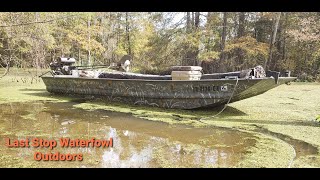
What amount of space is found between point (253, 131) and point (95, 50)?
21.3 metres

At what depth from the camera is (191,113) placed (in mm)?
6914

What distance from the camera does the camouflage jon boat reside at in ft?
21.0

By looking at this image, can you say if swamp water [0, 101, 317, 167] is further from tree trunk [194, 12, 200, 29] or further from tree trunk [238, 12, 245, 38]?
tree trunk [238, 12, 245, 38]

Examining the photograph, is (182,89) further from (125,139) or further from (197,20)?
(197,20)

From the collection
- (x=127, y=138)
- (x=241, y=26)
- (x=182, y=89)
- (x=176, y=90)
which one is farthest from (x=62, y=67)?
(x=241, y=26)

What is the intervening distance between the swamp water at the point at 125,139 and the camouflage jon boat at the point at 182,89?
1.11 m

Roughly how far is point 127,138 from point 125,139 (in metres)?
0.07

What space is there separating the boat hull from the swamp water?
3.62ft

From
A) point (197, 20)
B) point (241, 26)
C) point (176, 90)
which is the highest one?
point (197, 20)

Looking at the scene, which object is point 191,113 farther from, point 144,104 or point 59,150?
point 59,150

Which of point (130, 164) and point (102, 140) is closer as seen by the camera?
point (130, 164)

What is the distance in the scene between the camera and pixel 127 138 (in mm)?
4699

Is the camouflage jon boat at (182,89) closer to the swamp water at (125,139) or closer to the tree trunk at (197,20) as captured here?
the swamp water at (125,139)
